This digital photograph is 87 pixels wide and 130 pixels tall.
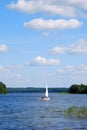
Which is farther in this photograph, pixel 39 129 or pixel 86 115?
pixel 86 115

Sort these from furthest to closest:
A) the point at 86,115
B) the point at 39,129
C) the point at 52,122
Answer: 1. the point at 86,115
2. the point at 52,122
3. the point at 39,129

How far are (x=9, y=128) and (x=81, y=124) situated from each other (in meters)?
9.50

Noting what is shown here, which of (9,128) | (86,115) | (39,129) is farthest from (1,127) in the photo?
(86,115)

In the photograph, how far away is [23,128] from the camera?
151 feet

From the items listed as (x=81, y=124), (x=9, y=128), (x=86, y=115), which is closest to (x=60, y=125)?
(x=81, y=124)

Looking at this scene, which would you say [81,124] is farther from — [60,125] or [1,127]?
[1,127]

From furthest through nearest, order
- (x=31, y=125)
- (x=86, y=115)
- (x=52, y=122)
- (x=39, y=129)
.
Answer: (x=86, y=115), (x=52, y=122), (x=31, y=125), (x=39, y=129)

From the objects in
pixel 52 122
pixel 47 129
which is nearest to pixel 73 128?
pixel 47 129

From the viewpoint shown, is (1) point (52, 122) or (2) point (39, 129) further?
(1) point (52, 122)

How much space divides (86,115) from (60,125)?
11.7 m

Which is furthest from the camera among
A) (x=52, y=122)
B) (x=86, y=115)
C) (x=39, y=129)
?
(x=86, y=115)

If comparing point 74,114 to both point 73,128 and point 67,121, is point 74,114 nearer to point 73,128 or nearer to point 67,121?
point 67,121

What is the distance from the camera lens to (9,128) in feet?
151

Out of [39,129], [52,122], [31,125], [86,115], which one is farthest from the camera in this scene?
[86,115]
